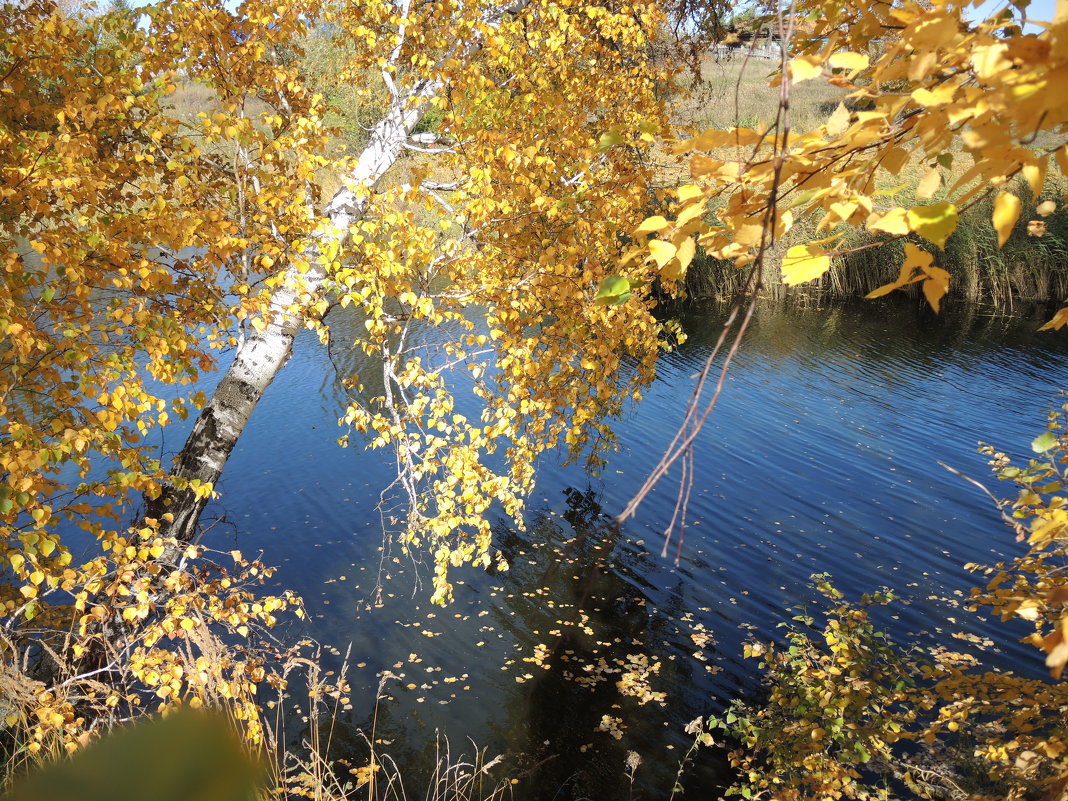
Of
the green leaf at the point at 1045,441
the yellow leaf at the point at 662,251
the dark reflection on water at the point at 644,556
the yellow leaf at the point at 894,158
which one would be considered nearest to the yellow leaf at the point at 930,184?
the yellow leaf at the point at 894,158

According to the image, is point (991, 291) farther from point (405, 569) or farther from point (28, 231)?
point (28, 231)

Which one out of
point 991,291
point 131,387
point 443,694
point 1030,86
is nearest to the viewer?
point 1030,86

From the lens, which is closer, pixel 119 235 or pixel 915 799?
pixel 119 235

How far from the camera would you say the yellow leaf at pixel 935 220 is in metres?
1.02

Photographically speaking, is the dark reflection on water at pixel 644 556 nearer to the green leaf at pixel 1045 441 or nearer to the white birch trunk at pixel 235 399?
the green leaf at pixel 1045 441

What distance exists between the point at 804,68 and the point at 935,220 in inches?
11.5

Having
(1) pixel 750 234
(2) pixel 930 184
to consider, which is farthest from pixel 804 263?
(2) pixel 930 184

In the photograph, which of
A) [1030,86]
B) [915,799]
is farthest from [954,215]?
[915,799]

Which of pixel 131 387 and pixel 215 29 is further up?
pixel 215 29

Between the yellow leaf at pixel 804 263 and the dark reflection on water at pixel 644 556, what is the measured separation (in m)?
2.52

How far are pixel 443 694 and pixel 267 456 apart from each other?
504cm

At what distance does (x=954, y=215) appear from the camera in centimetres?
102

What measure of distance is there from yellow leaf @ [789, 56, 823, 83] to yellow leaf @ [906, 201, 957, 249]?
255 mm

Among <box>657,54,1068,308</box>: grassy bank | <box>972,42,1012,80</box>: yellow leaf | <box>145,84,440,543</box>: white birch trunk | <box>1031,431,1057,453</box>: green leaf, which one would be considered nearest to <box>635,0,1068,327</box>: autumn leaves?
<box>972,42,1012,80</box>: yellow leaf
